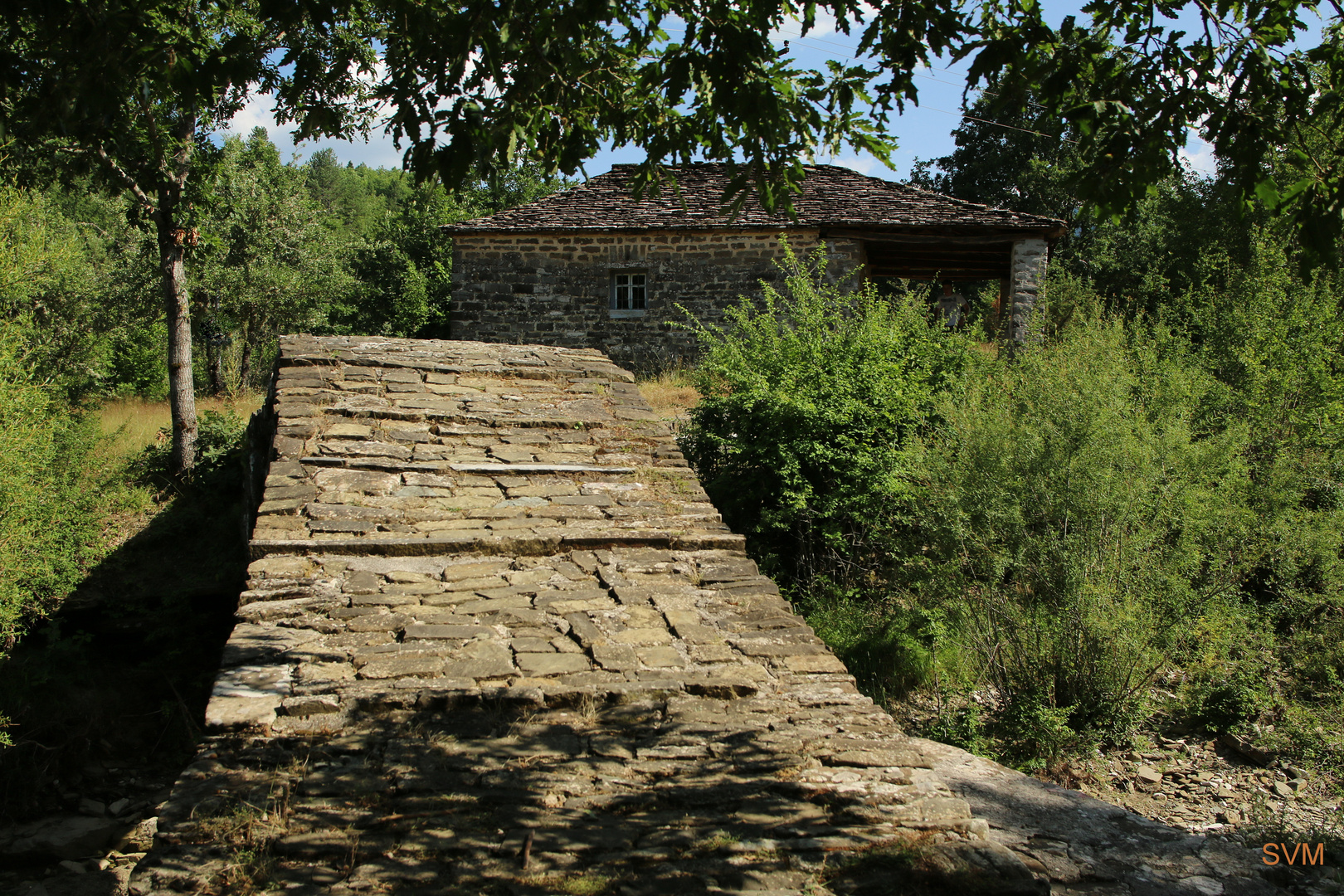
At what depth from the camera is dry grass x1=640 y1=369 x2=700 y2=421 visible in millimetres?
12188

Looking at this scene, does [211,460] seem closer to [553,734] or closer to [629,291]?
[629,291]

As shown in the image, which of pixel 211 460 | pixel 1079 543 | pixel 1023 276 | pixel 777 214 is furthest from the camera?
pixel 777 214

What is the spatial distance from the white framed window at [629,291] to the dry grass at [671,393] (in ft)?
5.07

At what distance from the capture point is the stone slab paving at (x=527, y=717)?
8.03 feet

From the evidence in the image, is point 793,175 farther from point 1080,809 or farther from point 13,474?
point 13,474

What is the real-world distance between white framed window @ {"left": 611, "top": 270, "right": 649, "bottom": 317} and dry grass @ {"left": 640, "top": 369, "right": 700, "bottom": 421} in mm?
1546

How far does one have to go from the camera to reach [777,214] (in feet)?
47.7

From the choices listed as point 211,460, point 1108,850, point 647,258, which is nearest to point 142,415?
point 211,460

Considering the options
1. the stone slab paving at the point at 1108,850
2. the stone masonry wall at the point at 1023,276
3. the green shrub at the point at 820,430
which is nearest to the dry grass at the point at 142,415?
the green shrub at the point at 820,430

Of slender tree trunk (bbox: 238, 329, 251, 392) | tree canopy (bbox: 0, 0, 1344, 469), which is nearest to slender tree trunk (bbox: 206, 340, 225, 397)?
slender tree trunk (bbox: 238, 329, 251, 392)

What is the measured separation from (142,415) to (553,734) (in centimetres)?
1490

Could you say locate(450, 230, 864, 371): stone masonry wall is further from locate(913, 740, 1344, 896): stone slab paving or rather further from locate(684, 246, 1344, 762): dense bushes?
locate(913, 740, 1344, 896): stone slab paving

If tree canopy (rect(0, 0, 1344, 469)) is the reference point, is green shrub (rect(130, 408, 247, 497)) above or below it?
below

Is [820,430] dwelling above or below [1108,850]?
above
